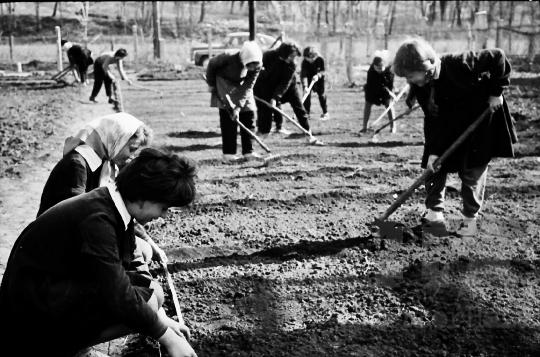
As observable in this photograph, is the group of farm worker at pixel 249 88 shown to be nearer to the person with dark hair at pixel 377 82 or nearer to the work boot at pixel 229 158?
the work boot at pixel 229 158

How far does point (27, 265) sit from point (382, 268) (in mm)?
2464

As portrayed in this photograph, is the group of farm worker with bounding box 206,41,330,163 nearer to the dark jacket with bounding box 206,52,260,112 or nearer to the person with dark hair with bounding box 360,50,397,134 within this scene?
the dark jacket with bounding box 206,52,260,112

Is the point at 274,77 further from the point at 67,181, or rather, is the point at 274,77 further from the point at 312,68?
the point at 67,181

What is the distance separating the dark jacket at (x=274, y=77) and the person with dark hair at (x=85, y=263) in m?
6.24

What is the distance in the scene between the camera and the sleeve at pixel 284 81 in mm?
8453

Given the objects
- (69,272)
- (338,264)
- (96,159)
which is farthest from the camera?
(338,264)

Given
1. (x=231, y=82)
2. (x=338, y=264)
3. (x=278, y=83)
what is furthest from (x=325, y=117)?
(x=338, y=264)

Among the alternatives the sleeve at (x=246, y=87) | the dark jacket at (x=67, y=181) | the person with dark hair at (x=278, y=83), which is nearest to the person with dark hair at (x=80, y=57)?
A: the person with dark hair at (x=278, y=83)

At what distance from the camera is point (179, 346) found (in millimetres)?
2385

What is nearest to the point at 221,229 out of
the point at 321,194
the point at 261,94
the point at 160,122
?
the point at 321,194

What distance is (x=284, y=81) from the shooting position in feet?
27.9

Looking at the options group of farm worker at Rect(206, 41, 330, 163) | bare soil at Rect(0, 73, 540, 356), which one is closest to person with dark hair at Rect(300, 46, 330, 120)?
group of farm worker at Rect(206, 41, 330, 163)

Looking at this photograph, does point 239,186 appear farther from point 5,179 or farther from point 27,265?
point 27,265

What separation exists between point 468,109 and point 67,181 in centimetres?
281
